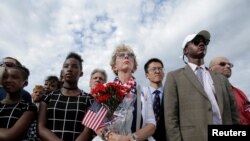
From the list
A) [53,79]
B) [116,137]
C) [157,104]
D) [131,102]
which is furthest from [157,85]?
[53,79]

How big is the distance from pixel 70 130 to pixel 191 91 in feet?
6.43

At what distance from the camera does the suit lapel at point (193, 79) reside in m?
4.66

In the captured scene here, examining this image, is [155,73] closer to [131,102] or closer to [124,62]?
[124,62]

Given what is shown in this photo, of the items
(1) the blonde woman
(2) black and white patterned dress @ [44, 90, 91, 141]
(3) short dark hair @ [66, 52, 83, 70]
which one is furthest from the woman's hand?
(3) short dark hair @ [66, 52, 83, 70]

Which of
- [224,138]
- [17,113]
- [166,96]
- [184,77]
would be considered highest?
[184,77]

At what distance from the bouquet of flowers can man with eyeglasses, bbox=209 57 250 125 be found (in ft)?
9.85

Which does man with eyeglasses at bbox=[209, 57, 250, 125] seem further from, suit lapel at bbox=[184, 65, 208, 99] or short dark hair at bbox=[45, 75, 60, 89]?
short dark hair at bbox=[45, 75, 60, 89]

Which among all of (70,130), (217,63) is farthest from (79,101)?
(217,63)

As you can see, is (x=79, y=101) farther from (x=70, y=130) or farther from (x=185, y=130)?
(x=185, y=130)

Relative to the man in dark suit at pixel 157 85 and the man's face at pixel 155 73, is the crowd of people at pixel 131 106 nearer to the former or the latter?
the man in dark suit at pixel 157 85

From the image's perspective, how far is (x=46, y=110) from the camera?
177 inches

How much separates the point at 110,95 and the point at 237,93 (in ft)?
11.2

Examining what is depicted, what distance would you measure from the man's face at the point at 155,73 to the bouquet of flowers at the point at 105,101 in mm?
2062

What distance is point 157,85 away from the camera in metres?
6.00
